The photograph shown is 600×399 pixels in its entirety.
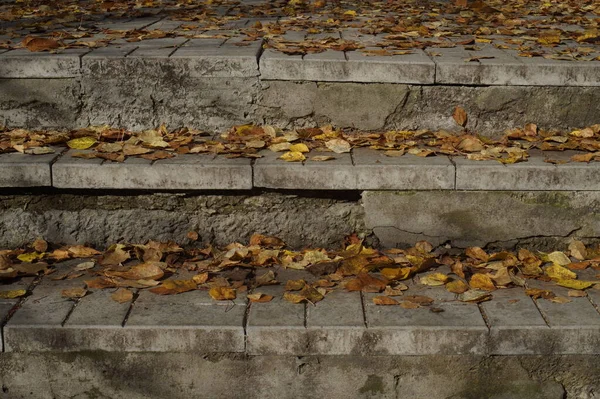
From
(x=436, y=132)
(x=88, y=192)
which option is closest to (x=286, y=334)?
(x=88, y=192)

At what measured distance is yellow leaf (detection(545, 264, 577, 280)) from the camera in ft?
9.73

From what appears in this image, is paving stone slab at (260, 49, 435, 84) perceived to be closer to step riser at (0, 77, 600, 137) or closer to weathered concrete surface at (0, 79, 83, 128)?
step riser at (0, 77, 600, 137)

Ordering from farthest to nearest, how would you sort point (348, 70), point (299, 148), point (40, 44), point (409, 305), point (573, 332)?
point (40, 44), point (348, 70), point (299, 148), point (409, 305), point (573, 332)

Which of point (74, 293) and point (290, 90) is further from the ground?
point (290, 90)

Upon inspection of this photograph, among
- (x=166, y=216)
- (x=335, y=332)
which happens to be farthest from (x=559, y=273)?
(x=166, y=216)

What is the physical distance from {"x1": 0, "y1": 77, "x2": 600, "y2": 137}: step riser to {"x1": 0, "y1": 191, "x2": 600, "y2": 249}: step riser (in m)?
0.57

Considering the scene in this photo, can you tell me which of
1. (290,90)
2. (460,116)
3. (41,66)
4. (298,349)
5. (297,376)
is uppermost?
(41,66)

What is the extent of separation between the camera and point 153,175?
3143 mm

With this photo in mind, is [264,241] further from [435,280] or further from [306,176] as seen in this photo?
[435,280]

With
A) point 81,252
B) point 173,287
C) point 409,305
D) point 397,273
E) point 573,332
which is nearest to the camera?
point 573,332

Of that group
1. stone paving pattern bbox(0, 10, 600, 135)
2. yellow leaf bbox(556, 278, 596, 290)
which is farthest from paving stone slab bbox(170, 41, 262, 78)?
yellow leaf bbox(556, 278, 596, 290)

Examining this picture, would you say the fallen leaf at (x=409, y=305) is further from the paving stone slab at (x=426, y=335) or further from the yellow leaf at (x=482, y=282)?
the yellow leaf at (x=482, y=282)

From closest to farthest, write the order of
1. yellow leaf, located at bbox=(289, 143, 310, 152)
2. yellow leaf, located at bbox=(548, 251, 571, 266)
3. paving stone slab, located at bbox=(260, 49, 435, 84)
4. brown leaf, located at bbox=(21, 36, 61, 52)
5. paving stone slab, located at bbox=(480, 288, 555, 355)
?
paving stone slab, located at bbox=(480, 288, 555, 355) < yellow leaf, located at bbox=(548, 251, 571, 266) < yellow leaf, located at bbox=(289, 143, 310, 152) < paving stone slab, located at bbox=(260, 49, 435, 84) < brown leaf, located at bbox=(21, 36, 61, 52)

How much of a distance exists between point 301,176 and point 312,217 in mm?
190
